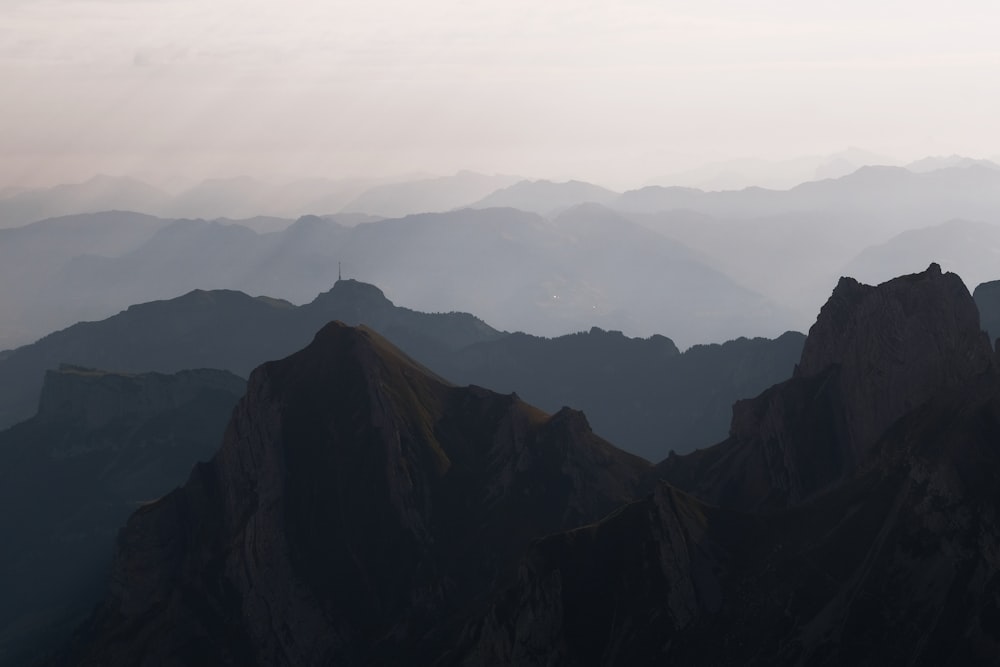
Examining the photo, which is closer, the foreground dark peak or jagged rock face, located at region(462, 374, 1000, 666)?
jagged rock face, located at region(462, 374, 1000, 666)

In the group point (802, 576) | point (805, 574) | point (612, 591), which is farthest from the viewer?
point (612, 591)

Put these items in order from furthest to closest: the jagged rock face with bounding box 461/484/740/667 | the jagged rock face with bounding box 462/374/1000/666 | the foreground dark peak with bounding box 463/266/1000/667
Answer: the jagged rock face with bounding box 461/484/740/667 → the foreground dark peak with bounding box 463/266/1000/667 → the jagged rock face with bounding box 462/374/1000/666

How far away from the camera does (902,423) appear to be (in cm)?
19112

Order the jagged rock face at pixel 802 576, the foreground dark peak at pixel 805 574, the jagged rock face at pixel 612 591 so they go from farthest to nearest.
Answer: the jagged rock face at pixel 612 591 → the foreground dark peak at pixel 805 574 → the jagged rock face at pixel 802 576

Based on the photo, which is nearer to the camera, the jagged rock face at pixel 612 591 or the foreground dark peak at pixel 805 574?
the foreground dark peak at pixel 805 574

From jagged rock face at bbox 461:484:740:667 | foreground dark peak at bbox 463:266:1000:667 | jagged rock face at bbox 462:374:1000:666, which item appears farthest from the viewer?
jagged rock face at bbox 461:484:740:667

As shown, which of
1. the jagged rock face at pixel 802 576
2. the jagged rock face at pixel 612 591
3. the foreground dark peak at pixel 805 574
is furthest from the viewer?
the jagged rock face at pixel 612 591

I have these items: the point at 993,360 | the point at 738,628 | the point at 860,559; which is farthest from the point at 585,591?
the point at 993,360

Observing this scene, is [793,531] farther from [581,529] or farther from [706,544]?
[581,529]

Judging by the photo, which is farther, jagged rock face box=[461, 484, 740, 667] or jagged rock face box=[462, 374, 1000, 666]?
jagged rock face box=[461, 484, 740, 667]

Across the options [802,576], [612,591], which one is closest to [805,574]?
[802,576]

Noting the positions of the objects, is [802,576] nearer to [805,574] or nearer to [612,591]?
[805,574]

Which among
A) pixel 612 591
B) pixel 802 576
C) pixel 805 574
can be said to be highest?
pixel 805 574

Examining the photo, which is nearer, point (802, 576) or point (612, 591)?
point (802, 576)
